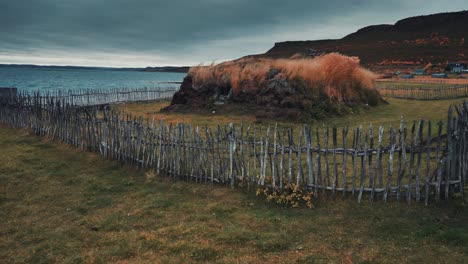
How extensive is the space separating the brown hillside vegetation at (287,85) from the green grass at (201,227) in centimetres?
1053

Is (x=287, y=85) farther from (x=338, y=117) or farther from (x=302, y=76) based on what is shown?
(x=338, y=117)

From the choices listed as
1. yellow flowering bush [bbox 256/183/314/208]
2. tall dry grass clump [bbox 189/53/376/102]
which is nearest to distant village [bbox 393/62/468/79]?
tall dry grass clump [bbox 189/53/376/102]

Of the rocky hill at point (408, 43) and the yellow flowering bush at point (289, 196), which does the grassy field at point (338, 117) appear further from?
the rocky hill at point (408, 43)

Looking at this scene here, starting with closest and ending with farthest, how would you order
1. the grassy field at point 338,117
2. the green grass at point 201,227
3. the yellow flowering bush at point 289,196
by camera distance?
the green grass at point 201,227, the yellow flowering bush at point 289,196, the grassy field at point 338,117

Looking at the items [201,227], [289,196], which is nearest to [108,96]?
[289,196]

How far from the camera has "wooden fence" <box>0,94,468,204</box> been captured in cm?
632

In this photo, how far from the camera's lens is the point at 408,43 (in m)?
122

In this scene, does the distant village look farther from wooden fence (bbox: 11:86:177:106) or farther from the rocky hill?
wooden fence (bbox: 11:86:177:106)

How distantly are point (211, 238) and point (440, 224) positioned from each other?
3.79m

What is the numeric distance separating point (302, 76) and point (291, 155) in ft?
39.5

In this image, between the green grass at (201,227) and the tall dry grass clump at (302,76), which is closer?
the green grass at (201,227)

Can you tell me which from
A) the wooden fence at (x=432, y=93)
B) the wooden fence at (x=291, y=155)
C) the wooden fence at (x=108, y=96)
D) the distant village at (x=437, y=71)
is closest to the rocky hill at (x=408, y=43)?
the distant village at (x=437, y=71)

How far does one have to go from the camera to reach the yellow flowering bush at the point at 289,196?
672 centimetres

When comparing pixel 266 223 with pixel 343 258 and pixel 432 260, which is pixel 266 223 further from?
pixel 432 260
